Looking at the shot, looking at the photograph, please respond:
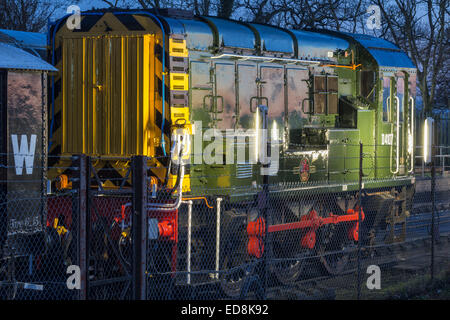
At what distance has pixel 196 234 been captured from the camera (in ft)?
33.4

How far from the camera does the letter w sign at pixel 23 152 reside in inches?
359

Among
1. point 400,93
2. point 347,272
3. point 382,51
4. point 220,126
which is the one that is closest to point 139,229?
point 220,126

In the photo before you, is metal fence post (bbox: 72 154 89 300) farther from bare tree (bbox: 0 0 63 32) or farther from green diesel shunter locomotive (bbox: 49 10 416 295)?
bare tree (bbox: 0 0 63 32)

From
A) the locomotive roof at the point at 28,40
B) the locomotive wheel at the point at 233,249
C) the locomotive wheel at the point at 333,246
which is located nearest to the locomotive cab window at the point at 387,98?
the locomotive wheel at the point at 333,246

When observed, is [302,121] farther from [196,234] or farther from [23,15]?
[23,15]

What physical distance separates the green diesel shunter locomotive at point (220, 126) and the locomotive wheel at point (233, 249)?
21mm

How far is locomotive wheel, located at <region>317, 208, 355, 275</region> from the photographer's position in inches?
485

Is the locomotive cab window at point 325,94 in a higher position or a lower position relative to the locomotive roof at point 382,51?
lower

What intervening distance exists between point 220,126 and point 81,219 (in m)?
4.43

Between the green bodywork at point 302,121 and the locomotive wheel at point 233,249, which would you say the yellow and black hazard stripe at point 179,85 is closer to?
the green bodywork at point 302,121

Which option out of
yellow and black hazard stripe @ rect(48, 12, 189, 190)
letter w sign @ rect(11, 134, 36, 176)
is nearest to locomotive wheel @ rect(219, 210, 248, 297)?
yellow and black hazard stripe @ rect(48, 12, 189, 190)

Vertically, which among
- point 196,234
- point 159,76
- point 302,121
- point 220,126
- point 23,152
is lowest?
point 196,234

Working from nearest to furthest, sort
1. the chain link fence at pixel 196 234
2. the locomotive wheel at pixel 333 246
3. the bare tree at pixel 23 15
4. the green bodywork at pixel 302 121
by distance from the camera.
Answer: the chain link fence at pixel 196 234, the green bodywork at pixel 302 121, the locomotive wheel at pixel 333 246, the bare tree at pixel 23 15

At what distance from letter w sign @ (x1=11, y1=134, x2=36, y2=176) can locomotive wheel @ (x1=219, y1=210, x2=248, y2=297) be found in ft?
9.23
